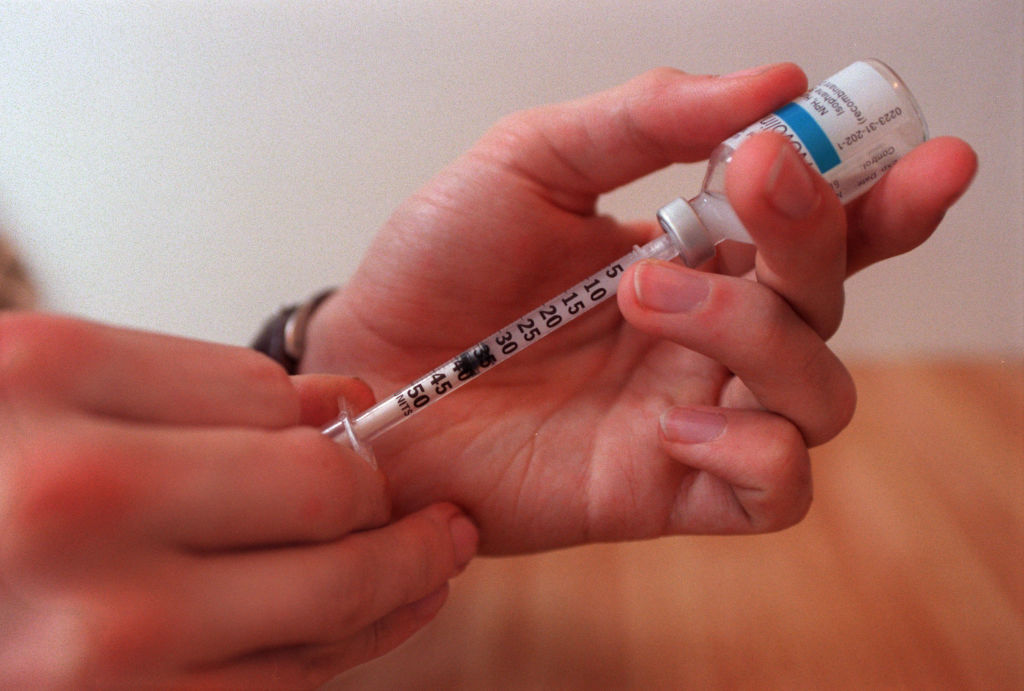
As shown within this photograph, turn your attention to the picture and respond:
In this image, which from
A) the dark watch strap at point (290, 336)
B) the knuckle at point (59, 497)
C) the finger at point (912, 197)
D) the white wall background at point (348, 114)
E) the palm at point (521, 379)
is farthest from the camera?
the white wall background at point (348, 114)

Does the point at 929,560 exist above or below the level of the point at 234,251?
below

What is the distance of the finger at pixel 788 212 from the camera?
19.5 inches

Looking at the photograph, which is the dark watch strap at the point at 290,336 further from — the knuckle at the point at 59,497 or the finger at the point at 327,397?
the knuckle at the point at 59,497

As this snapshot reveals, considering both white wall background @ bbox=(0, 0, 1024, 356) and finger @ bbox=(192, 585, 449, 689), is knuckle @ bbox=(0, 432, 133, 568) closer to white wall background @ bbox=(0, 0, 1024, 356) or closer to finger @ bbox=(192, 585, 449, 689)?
finger @ bbox=(192, 585, 449, 689)

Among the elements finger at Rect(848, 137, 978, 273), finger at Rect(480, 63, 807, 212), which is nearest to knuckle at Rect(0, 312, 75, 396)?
finger at Rect(480, 63, 807, 212)

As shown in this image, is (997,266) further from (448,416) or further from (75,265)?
(75,265)

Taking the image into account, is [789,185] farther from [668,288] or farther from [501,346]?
[501,346]

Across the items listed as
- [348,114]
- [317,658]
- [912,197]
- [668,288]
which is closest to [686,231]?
[668,288]

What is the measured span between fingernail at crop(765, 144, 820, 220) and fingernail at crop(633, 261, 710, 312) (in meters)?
0.12

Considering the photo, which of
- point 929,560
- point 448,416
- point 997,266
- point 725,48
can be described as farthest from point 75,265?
point 997,266

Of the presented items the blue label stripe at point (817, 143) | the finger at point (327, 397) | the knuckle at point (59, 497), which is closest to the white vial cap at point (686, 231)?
the blue label stripe at point (817, 143)

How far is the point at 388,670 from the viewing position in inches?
30.2

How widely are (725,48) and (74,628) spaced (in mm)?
1273

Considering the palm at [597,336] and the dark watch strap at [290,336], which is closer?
the palm at [597,336]
